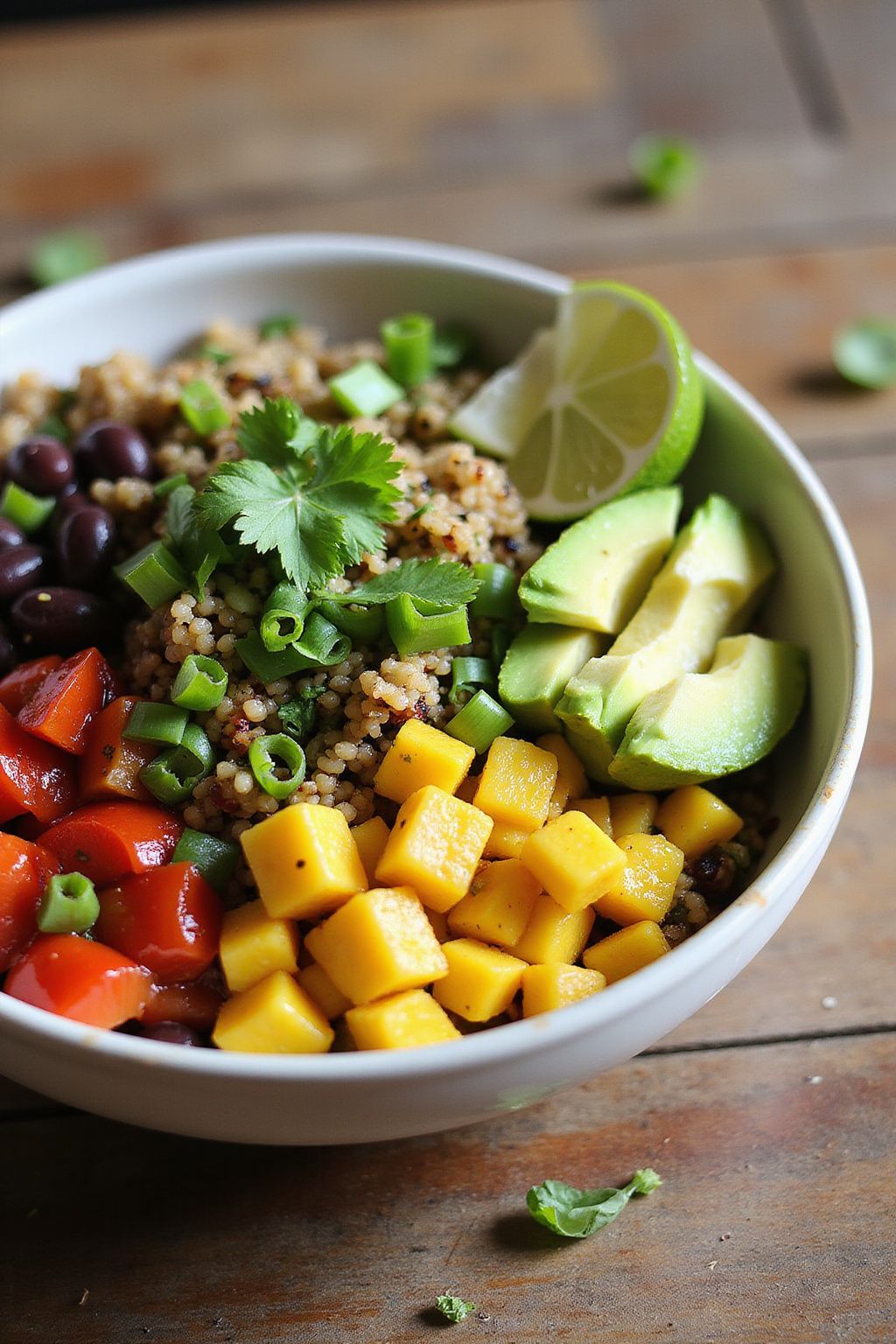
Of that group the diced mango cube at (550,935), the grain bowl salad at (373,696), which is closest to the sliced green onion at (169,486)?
the grain bowl salad at (373,696)

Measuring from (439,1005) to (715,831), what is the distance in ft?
1.80

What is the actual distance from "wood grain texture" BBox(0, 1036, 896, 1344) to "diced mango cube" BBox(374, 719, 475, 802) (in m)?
0.57

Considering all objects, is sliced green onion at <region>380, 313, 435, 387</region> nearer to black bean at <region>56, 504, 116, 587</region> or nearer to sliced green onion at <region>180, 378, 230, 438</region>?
sliced green onion at <region>180, 378, 230, 438</region>

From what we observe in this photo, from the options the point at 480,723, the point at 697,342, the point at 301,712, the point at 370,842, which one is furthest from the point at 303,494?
the point at 697,342

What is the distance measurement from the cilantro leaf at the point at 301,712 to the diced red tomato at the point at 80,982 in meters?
0.44

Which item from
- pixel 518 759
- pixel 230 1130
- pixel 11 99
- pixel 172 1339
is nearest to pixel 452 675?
pixel 518 759

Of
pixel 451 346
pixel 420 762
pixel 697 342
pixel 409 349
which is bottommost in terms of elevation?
pixel 697 342

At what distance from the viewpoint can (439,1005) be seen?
6.06 feet

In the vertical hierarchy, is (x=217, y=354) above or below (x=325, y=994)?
above

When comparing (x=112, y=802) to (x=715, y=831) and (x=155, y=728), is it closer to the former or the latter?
(x=155, y=728)

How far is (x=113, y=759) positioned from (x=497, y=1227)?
3.05ft

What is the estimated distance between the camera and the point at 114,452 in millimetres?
2387

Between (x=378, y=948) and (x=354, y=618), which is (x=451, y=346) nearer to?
(x=354, y=618)

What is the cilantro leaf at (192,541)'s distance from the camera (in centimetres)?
212
